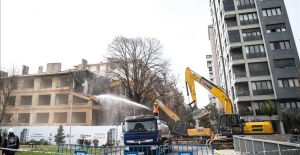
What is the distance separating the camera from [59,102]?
40.8m

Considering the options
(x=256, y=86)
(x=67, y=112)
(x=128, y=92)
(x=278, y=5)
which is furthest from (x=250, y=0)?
(x=67, y=112)

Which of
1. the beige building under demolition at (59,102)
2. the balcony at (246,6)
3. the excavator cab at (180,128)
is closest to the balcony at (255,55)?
the balcony at (246,6)

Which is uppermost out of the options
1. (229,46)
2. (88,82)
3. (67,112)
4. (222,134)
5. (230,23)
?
(230,23)

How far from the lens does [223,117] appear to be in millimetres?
17828

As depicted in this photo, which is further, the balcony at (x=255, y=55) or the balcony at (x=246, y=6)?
the balcony at (x=246, y=6)

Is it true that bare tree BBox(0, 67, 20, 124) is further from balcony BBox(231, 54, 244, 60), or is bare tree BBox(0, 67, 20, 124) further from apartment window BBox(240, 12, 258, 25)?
apartment window BBox(240, 12, 258, 25)

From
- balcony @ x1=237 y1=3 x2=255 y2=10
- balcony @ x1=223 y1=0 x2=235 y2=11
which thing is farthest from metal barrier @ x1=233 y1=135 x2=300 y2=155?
balcony @ x1=237 y1=3 x2=255 y2=10

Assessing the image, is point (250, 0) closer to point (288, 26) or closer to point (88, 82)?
point (288, 26)

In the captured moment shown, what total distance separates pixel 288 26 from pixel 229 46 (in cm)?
956

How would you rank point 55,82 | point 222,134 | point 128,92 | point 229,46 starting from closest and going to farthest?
point 222,134
point 128,92
point 229,46
point 55,82

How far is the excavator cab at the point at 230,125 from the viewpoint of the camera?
17.4 meters

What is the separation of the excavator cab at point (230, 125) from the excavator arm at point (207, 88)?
1.70m

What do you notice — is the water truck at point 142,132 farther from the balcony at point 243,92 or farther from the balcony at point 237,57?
the balcony at point 237,57

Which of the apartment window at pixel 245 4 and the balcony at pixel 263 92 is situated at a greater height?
the apartment window at pixel 245 4
